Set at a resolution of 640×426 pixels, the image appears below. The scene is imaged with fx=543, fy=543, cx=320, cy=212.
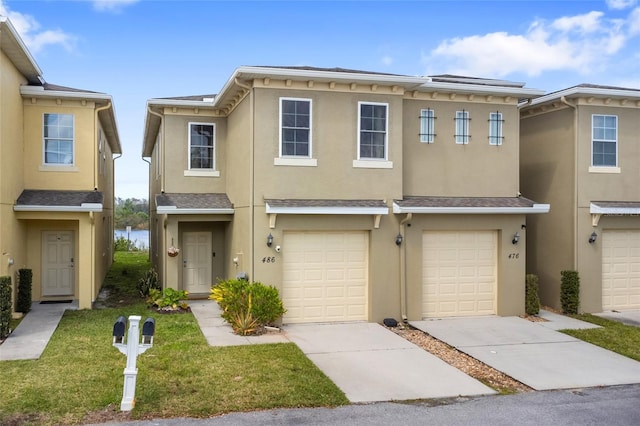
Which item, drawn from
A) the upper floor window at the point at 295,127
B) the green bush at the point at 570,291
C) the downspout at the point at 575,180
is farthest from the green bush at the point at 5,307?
the downspout at the point at 575,180

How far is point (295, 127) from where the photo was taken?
1228 centimetres

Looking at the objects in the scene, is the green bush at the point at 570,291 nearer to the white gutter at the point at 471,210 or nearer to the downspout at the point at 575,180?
the downspout at the point at 575,180

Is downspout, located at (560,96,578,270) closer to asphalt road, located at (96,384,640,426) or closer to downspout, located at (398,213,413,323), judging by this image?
downspout, located at (398,213,413,323)

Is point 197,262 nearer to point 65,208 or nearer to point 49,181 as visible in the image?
point 65,208

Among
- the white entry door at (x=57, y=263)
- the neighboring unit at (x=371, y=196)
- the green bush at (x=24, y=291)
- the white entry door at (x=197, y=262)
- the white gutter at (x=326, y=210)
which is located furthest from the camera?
the white entry door at (x=197, y=262)

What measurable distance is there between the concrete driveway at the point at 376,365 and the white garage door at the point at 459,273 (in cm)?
193

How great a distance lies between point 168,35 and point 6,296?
9907 mm

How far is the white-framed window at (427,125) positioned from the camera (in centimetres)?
1361

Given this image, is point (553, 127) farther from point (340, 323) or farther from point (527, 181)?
point (340, 323)

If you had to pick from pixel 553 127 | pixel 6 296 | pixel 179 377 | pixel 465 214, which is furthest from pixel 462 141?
pixel 6 296

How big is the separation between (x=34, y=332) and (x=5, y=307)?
29.9 inches

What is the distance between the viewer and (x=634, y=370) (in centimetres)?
915

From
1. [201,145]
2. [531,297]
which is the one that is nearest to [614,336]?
[531,297]

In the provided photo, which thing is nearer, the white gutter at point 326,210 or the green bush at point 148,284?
the white gutter at point 326,210
